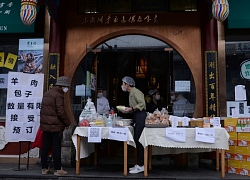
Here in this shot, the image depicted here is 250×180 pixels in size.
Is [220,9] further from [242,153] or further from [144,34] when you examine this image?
[242,153]

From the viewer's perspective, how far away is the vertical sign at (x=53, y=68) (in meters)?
8.11

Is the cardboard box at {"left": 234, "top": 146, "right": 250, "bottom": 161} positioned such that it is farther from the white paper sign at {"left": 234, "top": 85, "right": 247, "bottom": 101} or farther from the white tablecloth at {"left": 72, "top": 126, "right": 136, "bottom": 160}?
the white tablecloth at {"left": 72, "top": 126, "right": 136, "bottom": 160}

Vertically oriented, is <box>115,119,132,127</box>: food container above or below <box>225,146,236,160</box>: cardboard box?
above

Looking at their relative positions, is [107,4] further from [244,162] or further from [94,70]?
[244,162]

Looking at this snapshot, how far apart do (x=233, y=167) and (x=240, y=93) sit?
2.14 metres

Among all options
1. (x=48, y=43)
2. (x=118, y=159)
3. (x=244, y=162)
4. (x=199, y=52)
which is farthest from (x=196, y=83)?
(x=48, y=43)

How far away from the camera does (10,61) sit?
8742 millimetres

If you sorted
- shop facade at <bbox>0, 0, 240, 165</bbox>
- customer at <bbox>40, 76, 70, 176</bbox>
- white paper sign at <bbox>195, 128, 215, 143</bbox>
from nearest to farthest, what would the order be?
1. white paper sign at <bbox>195, 128, 215, 143</bbox>
2. customer at <bbox>40, 76, 70, 176</bbox>
3. shop facade at <bbox>0, 0, 240, 165</bbox>

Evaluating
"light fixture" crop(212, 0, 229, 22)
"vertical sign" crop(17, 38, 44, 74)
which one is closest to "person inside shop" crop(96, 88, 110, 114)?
"vertical sign" crop(17, 38, 44, 74)

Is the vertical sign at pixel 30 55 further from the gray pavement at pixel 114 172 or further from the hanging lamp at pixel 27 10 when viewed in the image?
the gray pavement at pixel 114 172

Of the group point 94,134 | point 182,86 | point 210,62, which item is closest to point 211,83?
point 210,62

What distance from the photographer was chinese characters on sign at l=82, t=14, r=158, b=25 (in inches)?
330

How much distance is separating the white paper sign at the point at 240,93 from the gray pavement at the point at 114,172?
1946 mm

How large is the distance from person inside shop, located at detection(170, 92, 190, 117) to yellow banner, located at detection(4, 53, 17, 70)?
14.7 ft
